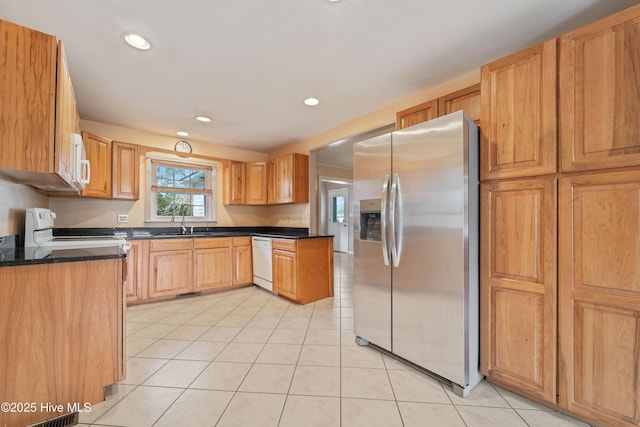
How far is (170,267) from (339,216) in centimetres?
529

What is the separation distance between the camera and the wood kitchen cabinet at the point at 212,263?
3672mm

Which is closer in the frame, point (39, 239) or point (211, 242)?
point (39, 239)

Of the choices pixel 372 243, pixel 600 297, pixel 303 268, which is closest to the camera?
pixel 600 297

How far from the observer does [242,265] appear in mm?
4062

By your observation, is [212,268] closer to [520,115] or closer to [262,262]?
[262,262]

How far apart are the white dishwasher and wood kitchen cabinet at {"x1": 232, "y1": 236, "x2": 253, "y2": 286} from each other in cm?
8

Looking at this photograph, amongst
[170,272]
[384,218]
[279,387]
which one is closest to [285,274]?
[170,272]

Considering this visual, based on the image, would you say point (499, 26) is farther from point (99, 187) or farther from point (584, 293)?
point (99, 187)

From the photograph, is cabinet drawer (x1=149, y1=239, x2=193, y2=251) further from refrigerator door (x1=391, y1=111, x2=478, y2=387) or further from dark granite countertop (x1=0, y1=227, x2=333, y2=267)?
refrigerator door (x1=391, y1=111, x2=478, y2=387)

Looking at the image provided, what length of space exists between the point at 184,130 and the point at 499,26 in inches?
150

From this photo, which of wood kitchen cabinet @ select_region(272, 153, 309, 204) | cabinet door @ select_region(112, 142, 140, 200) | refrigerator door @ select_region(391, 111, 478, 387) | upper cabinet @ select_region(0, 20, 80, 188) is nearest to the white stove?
upper cabinet @ select_region(0, 20, 80, 188)

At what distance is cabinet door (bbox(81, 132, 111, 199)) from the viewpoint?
122 inches

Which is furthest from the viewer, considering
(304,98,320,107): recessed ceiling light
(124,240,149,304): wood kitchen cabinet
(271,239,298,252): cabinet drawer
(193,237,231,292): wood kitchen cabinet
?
(193,237,231,292): wood kitchen cabinet

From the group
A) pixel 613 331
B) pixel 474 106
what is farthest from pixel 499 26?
pixel 613 331
